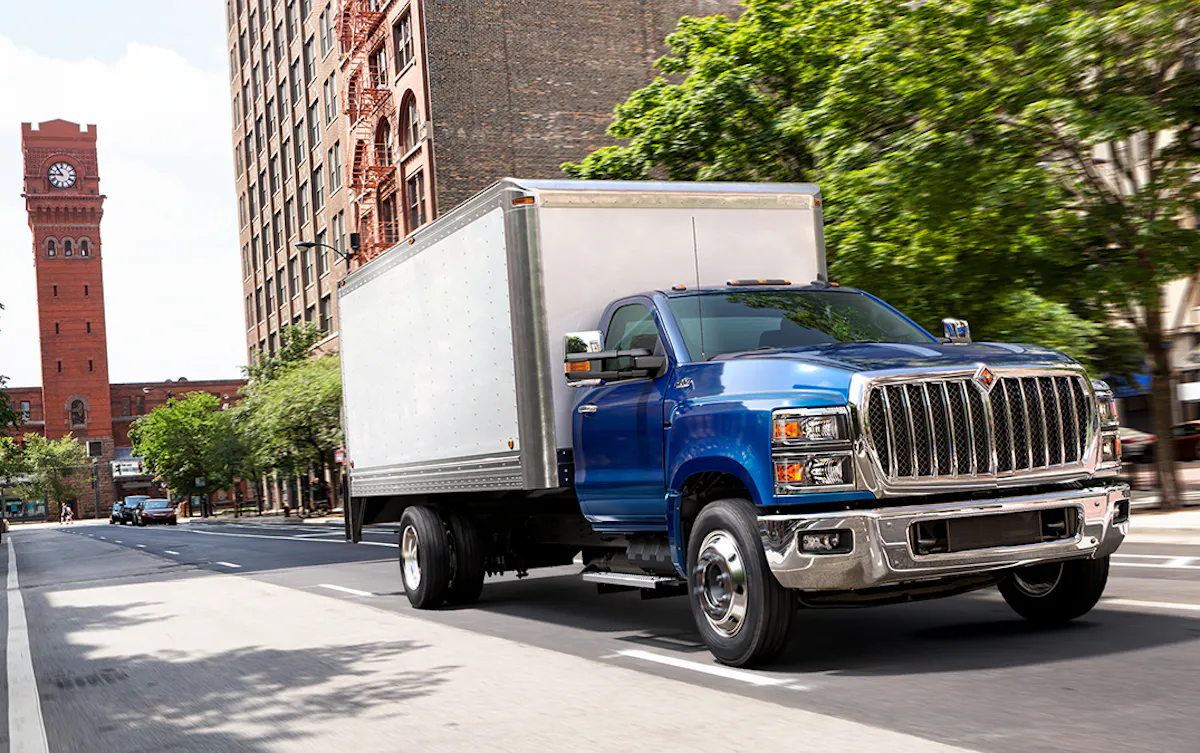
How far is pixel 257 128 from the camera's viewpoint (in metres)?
77.4

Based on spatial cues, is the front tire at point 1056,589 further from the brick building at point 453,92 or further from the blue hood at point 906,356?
the brick building at point 453,92

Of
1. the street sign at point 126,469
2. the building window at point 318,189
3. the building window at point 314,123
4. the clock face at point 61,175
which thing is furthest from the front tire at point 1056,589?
the clock face at point 61,175

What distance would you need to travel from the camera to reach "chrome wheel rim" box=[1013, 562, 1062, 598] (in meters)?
7.58

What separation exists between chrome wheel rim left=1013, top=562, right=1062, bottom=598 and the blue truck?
2 centimetres

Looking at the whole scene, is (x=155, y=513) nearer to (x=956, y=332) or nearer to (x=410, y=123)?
(x=410, y=123)

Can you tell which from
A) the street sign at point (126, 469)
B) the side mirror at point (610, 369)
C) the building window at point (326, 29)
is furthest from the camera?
the street sign at point (126, 469)

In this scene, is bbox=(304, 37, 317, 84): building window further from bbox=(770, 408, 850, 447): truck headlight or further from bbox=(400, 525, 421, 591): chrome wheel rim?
bbox=(770, 408, 850, 447): truck headlight

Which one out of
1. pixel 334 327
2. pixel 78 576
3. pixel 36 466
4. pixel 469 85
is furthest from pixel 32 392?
pixel 78 576

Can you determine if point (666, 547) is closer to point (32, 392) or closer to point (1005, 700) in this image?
point (1005, 700)

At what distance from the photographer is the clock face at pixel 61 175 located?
121125mm

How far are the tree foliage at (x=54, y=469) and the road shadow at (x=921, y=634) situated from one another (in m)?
111

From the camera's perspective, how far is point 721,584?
6984 millimetres

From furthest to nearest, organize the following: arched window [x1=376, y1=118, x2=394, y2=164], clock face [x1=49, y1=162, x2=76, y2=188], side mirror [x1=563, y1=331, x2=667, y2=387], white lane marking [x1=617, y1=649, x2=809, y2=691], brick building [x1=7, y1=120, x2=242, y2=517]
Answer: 1. clock face [x1=49, y1=162, x2=76, y2=188]
2. brick building [x1=7, y1=120, x2=242, y2=517]
3. arched window [x1=376, y1=118, x2=394, y2=164]
4. side mirror [x1=563, y1=331, x2=667, y2=387]
5. white lane marking [x1=617, y1=649, x2=809, y2=691]

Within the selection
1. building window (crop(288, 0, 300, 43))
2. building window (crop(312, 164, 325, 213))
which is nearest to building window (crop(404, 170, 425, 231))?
building window (crop(312, 164, 325, 213))
